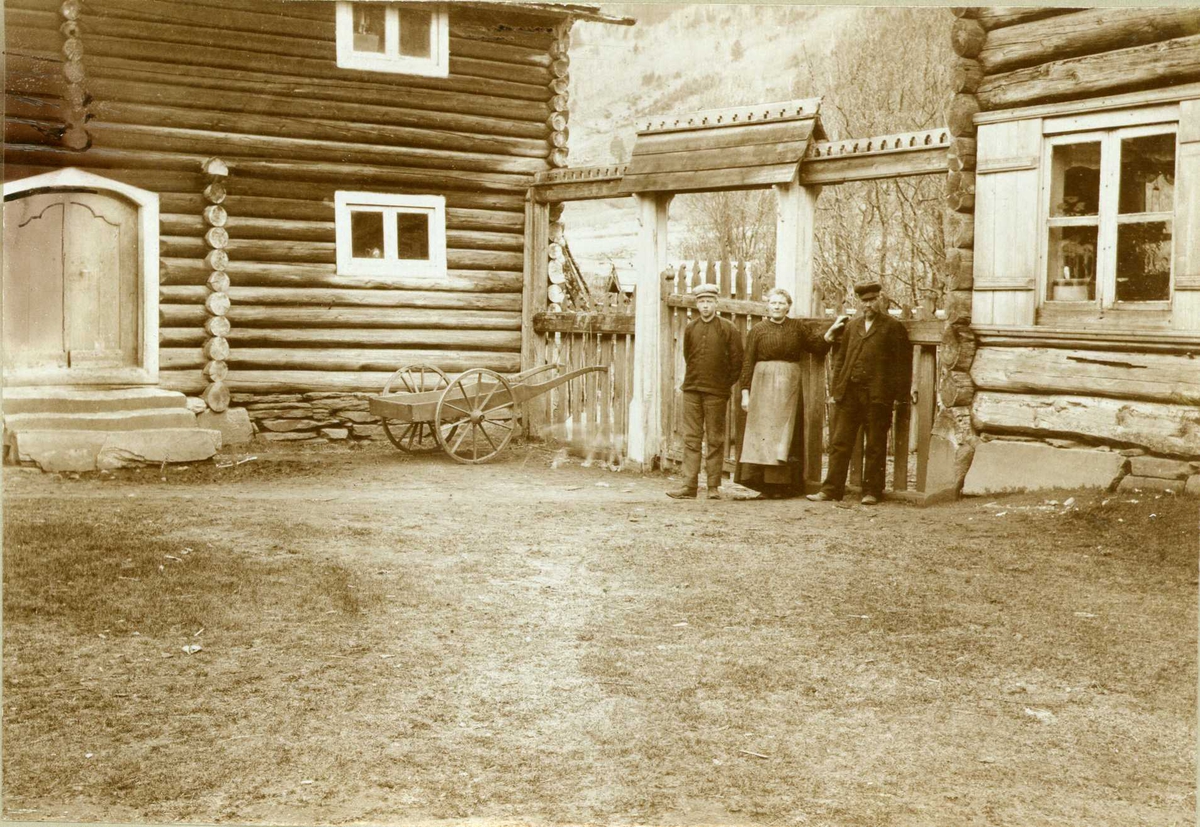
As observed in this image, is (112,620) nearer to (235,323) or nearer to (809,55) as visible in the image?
(809,55)

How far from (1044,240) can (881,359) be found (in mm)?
1332

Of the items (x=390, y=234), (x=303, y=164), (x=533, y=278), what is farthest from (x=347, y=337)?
(x=533, y=278)

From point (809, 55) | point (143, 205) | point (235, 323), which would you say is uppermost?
point (809, 55)

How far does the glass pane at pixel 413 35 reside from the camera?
10109 mm

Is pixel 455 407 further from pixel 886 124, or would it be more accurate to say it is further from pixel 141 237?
pixel 886 124

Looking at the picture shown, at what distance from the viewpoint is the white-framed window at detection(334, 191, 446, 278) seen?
11.1m

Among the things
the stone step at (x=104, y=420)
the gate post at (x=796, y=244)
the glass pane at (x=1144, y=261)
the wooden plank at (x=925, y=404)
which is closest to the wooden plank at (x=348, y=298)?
the stone step at (x=104, y=420)

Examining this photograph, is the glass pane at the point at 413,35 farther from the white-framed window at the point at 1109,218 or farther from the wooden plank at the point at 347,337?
the white-framed window at the point at 1109,218

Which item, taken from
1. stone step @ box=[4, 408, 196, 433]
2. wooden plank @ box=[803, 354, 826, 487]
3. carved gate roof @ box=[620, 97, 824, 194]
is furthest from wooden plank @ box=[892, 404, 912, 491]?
stone step @ box=[4, 408, 196, 433]

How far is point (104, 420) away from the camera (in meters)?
7.33

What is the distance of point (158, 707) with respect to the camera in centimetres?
455

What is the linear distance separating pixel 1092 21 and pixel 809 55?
5.24ft

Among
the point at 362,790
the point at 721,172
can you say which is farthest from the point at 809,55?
the point at 362,790

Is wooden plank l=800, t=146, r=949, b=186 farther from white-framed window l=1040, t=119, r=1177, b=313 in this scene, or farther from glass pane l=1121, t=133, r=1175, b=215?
glass pane l=1121, t=133, r=1175, b=215
